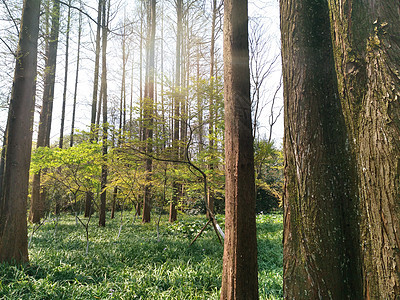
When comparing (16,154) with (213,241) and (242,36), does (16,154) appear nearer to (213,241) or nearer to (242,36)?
(242,36)

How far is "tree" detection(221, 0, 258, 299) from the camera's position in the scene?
7.56ft

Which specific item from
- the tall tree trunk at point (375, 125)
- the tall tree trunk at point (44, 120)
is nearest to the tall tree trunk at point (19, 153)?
the tall tree trunk at point (375, 125)

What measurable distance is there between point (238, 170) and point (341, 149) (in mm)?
1114

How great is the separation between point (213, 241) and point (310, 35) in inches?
246

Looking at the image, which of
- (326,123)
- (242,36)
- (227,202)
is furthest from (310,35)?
(227,202)

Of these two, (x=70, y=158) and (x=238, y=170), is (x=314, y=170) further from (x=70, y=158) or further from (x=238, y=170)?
(x=70, y=158)

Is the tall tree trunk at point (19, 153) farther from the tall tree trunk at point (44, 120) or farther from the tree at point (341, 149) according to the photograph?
the tall tree trunk at point (44, 120)

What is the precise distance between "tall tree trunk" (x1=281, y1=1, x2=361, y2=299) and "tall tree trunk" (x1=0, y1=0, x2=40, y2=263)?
4.95 meters

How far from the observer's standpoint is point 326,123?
154 centimetres

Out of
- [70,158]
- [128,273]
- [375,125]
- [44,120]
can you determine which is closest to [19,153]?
[70,158]

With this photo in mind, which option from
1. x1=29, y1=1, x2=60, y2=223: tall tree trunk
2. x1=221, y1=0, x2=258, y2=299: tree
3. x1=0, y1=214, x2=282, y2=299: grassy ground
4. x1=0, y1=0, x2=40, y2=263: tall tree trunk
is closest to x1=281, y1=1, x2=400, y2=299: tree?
x1=221, y1=0, x2=258, y2=299: tree

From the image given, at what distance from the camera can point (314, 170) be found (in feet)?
4.91

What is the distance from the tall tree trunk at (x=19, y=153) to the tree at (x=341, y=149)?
4.96 meters

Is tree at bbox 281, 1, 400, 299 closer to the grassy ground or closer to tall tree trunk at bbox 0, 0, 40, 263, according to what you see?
the grassy ground
